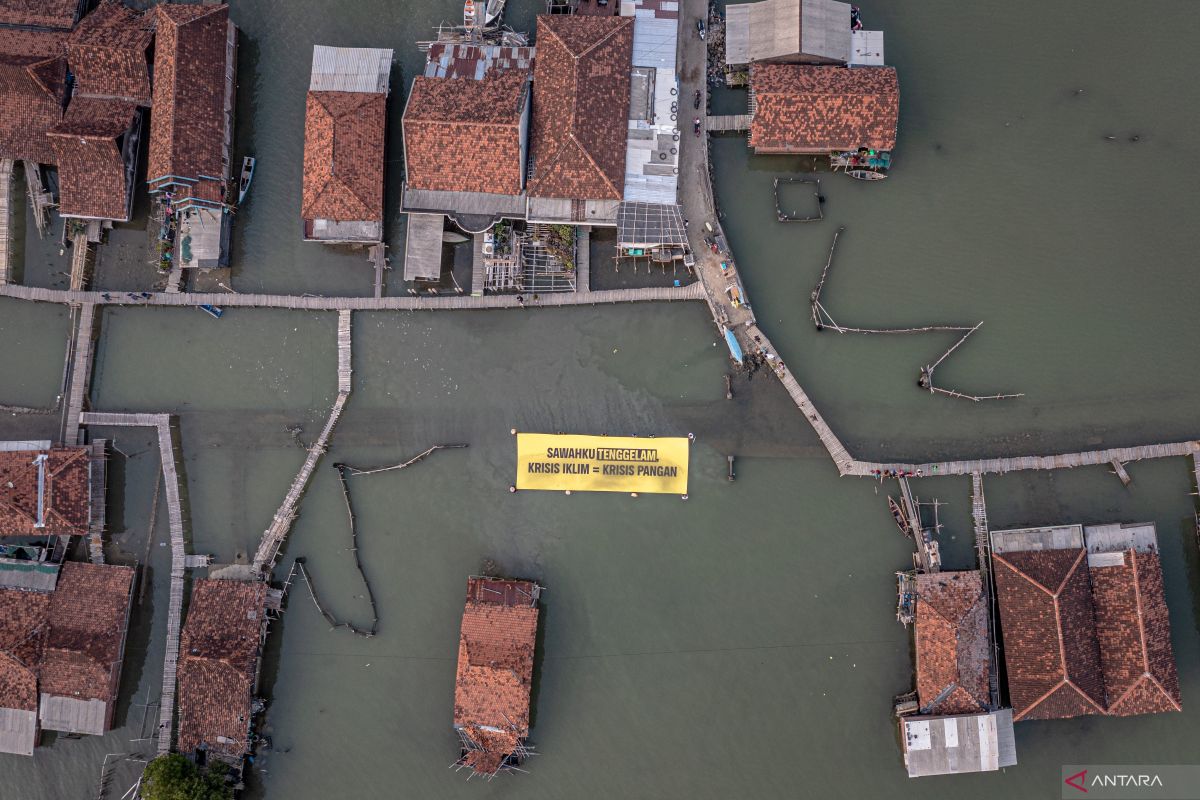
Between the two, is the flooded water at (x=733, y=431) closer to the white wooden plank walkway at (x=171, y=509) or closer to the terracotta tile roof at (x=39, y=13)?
the white wooden plank walkway at (x=171, y=509)

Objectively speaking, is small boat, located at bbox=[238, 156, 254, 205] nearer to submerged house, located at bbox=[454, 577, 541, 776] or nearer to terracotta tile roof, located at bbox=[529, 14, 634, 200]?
terracotta tile roof, located at bbox=[529, 14, 634, 200]

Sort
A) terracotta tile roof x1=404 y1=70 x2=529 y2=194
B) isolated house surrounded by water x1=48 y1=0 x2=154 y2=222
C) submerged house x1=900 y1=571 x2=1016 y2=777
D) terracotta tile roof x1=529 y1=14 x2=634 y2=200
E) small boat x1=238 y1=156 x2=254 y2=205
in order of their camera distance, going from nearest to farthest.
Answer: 1. submerged house x1=900 y1=571 x2=1016 y2=777
2. terracotta tile roof x1=404 y1=70 x2=529 y2=194
3. terracotta tile roof x1=529 y1=14 x2=634 y2=200
4. isolated house surrounded by water x1=48 y1=0 x2=154 y2=222
5. small boat x1=238 y1=156 x2=254 y2=205

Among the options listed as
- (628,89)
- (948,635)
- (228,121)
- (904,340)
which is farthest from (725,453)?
(228,121)

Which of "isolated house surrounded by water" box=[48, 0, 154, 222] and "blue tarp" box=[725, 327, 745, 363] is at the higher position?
"isolated house surrounded by water" box=[48, 0, 154, 222]

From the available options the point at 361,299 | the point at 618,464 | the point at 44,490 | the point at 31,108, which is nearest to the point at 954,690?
the point at 618,464

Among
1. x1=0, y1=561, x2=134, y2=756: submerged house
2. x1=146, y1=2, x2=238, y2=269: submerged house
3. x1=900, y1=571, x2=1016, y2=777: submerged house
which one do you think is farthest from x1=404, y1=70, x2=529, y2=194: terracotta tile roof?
x1=900, y1=571, x2=1016, y2=777: submerged house
